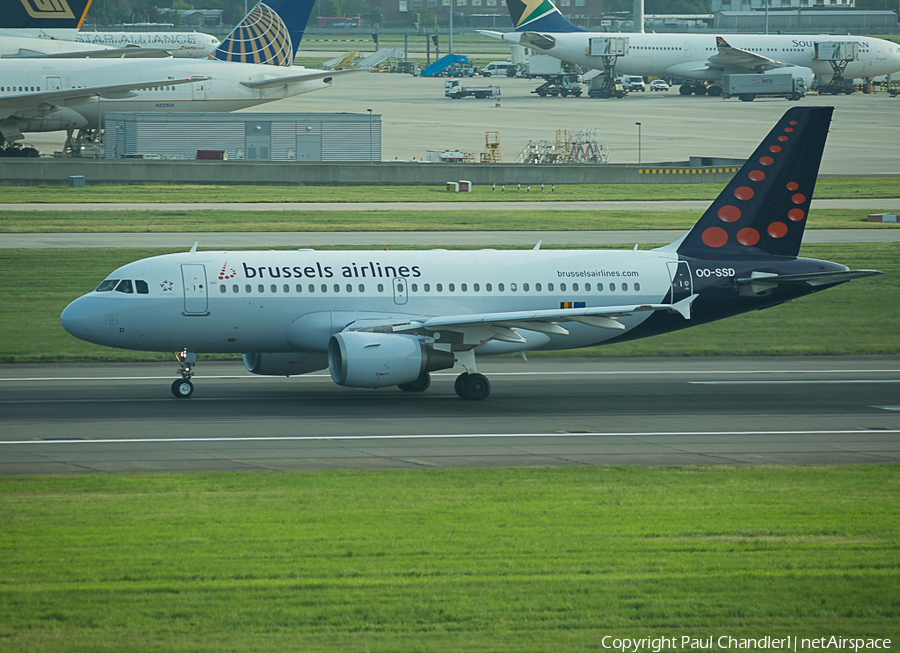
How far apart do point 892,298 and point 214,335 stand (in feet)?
93.1

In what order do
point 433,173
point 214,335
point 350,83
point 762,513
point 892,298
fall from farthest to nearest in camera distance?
point 350,83, point 433,173, point 892,298, point 214,335, point 762,513

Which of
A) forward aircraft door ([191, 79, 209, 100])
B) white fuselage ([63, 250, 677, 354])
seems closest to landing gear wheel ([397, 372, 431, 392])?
white fuselage ([63, 250, 677, 354])

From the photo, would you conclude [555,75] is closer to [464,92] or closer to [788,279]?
[464,92]

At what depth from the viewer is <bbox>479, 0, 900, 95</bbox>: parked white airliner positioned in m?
140

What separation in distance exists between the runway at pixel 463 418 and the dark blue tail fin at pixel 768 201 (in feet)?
13.1

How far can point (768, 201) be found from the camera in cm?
→ 3278

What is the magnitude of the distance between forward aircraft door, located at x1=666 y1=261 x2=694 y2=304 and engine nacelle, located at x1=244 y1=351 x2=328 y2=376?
9848 millimetres

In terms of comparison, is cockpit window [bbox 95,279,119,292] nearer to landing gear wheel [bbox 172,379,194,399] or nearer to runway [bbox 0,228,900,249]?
landing gear wheel [bbox 172,379,194,399]

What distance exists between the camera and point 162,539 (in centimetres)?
1620

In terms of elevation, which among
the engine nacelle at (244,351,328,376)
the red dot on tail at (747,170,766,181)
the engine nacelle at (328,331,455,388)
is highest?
the red dot on tail at (747,170,766,181)

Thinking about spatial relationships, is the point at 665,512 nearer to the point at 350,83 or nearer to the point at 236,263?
the point at 236,263

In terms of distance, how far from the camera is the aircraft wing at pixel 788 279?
3080 cm

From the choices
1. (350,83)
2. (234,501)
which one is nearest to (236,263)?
(234,501)

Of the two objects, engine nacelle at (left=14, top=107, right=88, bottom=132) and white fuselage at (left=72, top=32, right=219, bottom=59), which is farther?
white fuselage at (left=72, top=32, right=219, bottom=59)
